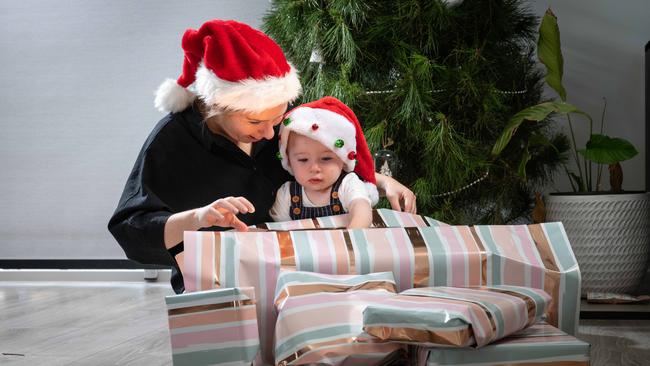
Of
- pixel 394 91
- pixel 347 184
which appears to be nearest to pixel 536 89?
pixel 394 91

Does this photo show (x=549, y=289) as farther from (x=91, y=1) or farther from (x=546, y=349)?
(x=91, y=1)

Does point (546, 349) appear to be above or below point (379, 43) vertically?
below

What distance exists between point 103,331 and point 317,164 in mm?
1103

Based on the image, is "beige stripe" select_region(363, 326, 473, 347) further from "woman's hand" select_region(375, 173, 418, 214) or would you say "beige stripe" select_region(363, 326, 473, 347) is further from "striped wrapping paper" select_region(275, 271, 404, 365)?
"woman's hand" select_region(375, 173, 418, 214)

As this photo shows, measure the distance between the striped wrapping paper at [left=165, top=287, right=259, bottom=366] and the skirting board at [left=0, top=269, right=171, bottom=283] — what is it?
2.59m

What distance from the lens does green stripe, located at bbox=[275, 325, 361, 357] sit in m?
0.92

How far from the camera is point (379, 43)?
242 centimetres

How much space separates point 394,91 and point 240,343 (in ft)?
5.07

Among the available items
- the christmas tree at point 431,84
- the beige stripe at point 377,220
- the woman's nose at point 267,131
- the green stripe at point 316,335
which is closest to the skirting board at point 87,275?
the christmas tree at point 431,84

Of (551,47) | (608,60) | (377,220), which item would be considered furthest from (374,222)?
(608,60)

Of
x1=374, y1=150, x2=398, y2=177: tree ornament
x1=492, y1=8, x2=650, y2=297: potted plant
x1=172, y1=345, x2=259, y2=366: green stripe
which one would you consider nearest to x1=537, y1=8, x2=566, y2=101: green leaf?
x1=492, y1=8, x2=650, y2=297: potted plant

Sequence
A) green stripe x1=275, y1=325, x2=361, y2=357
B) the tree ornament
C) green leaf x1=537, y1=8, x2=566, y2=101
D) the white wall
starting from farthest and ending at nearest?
the white wall
green leaf x1=537, y1=8, x2=566, y2=101
the tree ornament
green stripe x1=275, y1=325, x2=361, y2=357

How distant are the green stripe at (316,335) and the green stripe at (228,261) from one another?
13 cm

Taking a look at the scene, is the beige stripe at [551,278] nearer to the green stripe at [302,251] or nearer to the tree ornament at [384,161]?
the green stripe at [302,251]
